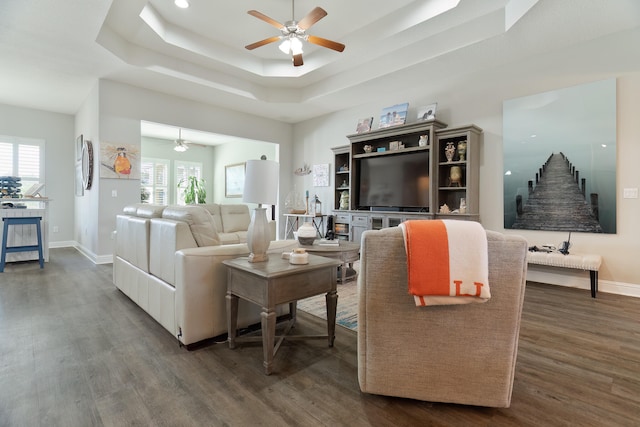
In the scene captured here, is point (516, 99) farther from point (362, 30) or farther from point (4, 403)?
point (4, 403)

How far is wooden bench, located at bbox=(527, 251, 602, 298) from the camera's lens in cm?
326

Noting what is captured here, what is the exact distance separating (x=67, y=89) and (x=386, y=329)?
6290 mm

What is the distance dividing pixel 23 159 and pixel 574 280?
917 cm

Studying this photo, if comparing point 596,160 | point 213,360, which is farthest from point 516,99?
point 213,360

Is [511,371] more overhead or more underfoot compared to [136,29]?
more underfoot

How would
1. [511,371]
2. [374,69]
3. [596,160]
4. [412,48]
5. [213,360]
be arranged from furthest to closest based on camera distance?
[374,69]
[412,48]
[596,160]
[213,360]
[511,371]

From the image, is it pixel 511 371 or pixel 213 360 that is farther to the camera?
pixel 213 360

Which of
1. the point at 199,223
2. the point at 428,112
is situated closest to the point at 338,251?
the point at 199,223

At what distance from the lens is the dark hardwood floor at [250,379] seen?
1.44m

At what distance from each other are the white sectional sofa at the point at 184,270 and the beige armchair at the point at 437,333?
109cm

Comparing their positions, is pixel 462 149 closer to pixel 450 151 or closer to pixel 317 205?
pixel 450 151

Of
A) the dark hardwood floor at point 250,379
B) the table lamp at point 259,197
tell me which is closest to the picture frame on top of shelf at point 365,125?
the table lamp at point 259,197

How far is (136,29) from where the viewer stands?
3902 millimetres

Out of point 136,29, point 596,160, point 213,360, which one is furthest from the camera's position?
point 136,29
